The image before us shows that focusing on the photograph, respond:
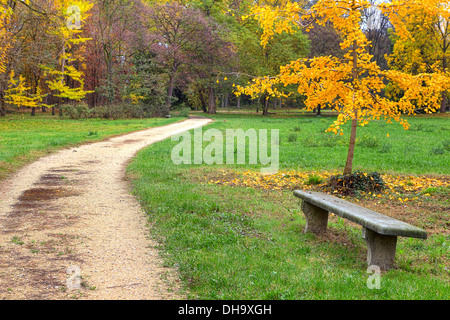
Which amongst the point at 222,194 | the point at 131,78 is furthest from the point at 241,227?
the point at 131,78

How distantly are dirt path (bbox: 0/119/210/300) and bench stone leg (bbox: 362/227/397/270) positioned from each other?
6.65 feet

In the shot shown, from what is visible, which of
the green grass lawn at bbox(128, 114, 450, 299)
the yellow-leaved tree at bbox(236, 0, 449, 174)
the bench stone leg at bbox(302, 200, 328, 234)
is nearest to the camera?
the green grass lawn at bbox(128, 114, 450, 299)

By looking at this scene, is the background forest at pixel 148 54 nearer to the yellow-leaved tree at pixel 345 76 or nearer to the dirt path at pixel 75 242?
the yellow-leaved tree at pixel 345 76

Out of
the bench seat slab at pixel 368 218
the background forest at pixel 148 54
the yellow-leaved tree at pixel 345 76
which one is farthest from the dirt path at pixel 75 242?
the background forest at pixel 148 54

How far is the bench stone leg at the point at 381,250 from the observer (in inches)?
163

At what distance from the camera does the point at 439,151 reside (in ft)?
40.5

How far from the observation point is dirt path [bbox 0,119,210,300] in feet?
12.0

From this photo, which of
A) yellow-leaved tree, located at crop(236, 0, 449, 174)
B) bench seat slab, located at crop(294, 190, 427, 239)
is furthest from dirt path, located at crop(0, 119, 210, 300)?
yellow-leaved tree, located at crop(236, 0, 449, 174)

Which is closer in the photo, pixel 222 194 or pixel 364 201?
pixel 364 201

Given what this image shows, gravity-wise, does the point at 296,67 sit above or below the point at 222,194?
above

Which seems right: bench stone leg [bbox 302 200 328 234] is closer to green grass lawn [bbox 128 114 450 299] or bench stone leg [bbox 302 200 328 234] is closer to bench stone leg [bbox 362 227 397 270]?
green grass lawn [bbox 128 114 450 299]

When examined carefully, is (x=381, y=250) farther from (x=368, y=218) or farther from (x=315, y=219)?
(x=315, y=219)

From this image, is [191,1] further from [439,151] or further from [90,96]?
[439,151]
